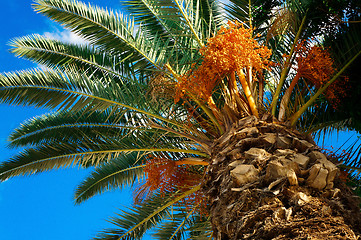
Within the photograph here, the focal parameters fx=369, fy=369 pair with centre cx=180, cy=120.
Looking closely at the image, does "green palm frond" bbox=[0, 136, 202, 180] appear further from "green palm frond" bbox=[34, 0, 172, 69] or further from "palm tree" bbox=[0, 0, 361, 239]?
"green palm frond" bbox=[34, 0, 172, 69]

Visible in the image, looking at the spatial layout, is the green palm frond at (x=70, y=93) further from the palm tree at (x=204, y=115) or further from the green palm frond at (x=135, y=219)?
the green palm frond at (x=135, y=219)

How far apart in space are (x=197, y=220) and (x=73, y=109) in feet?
10.1

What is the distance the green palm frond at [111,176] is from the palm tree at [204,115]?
2 cm

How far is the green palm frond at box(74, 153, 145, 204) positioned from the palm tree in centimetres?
2

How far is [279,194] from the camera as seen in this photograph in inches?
125

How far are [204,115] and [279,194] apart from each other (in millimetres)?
3147

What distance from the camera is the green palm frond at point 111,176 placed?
7274 mm

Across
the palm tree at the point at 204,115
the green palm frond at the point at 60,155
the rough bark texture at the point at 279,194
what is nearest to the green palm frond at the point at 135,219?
the palm tree at the point at 204,115

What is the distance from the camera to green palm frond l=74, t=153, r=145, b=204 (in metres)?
7.27

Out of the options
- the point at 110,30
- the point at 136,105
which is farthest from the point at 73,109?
the point at 110,30

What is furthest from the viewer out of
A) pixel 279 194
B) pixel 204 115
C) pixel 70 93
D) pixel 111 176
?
pixel 111 176

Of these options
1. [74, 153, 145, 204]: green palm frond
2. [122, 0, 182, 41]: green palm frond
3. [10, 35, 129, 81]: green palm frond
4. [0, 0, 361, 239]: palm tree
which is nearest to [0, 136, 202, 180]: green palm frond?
[0, 0, 361, 239]: palm tree

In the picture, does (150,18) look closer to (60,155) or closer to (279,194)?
(60,155)

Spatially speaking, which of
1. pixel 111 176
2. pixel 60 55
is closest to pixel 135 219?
pixel 111 176
